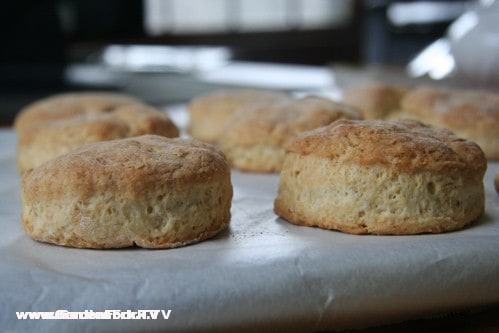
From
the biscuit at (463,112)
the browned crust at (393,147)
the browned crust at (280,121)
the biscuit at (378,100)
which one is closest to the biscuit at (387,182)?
the browned crust at (393,147)

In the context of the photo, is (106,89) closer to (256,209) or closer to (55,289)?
(256,209)

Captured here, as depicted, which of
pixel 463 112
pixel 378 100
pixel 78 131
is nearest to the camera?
pixel 78 131

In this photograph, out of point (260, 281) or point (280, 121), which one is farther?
point (280, 121)

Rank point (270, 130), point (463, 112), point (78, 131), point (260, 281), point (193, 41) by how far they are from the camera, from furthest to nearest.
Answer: point (193, 41), point (463, 112), point (270, 130), point (78, 131), point (260, 281)

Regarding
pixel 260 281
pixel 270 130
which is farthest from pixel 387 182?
pixel 270 130

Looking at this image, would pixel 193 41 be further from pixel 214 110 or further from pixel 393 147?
pixel 393 147

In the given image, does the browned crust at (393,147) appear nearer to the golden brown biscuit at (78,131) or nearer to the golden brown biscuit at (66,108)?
the golden brown biscuit at (78,131)
